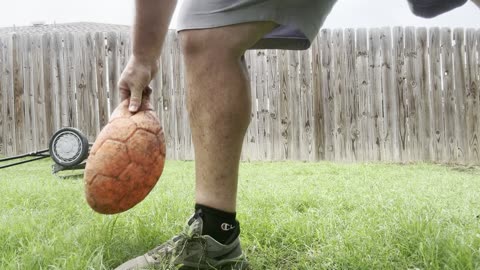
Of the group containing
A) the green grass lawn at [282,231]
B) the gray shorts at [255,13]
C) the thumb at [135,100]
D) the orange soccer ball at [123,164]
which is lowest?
the green grass lawn at [282,231]

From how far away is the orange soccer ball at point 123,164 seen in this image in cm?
179

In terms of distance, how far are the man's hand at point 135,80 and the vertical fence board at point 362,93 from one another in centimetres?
567

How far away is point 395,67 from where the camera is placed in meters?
7.38

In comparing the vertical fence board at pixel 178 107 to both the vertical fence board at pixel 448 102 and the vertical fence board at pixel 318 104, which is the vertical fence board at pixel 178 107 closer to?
the vertical fence board at pixel 318 104

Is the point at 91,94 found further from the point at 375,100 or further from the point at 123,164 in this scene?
the point at 123,164

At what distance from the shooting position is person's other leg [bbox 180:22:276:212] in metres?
1.74

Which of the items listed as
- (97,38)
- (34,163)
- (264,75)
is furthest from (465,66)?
(34,163)

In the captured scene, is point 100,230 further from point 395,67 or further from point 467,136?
point 467,136

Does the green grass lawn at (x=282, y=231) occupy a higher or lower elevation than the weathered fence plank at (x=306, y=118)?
lower

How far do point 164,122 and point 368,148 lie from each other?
→ 134 inches

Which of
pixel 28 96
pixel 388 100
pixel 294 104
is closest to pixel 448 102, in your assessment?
pixel 388 100

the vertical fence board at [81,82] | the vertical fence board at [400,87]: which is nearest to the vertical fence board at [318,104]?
the vertical fence board at [400,87]

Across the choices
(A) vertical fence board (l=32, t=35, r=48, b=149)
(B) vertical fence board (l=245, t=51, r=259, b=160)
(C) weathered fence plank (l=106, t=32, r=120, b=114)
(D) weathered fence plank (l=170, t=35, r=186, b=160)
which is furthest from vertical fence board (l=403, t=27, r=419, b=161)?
(A) vertical fence board (l=32, t=35, r=48, b=149)

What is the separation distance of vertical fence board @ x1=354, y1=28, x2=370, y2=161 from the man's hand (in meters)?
5.67
